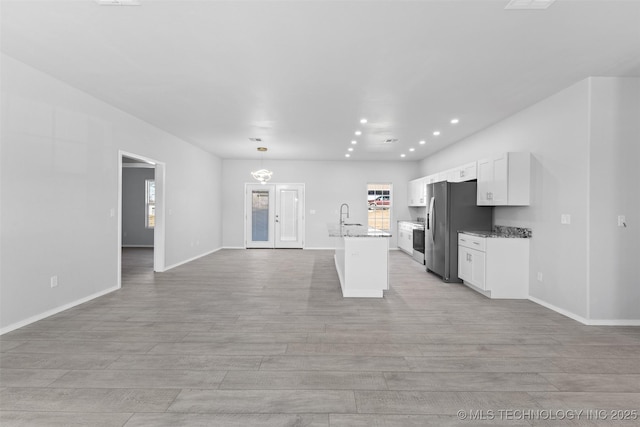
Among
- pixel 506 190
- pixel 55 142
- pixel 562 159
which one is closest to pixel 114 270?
pixel 55 142

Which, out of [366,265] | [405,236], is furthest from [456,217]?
[405,236]

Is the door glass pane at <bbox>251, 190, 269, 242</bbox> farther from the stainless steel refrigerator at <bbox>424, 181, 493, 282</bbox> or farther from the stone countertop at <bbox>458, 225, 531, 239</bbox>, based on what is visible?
the stone countertop at <bbox>458, 225, 531, 239</bbox>

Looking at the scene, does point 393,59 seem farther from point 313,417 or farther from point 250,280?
point 250,280

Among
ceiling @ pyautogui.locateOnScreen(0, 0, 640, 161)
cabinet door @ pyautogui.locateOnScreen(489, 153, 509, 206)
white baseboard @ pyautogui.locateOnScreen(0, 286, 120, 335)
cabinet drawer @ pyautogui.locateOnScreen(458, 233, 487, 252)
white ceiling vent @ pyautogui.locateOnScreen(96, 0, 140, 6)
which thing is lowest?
white baseboard @ pyautogui.locateOnScreen(0, 286, 120, 335)

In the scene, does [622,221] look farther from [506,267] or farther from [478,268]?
[478,268]

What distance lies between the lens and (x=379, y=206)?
10.3 metres

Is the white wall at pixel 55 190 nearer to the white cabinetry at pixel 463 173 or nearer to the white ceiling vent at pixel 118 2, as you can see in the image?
the white ceiling vent at pixel 118 2

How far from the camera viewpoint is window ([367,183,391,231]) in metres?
10.2

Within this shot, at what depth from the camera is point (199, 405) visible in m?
2.12

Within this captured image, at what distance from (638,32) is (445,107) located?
2233mm

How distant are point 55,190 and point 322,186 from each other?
7.11m

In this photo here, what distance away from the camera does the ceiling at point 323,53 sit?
2.54m

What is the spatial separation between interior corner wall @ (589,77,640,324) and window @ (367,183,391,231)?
6.62 metres

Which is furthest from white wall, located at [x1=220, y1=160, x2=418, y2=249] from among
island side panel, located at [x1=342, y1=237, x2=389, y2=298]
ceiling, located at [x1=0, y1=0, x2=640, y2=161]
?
island side panel, located at [x1=342, y1=237, x2=389, y2=298]
